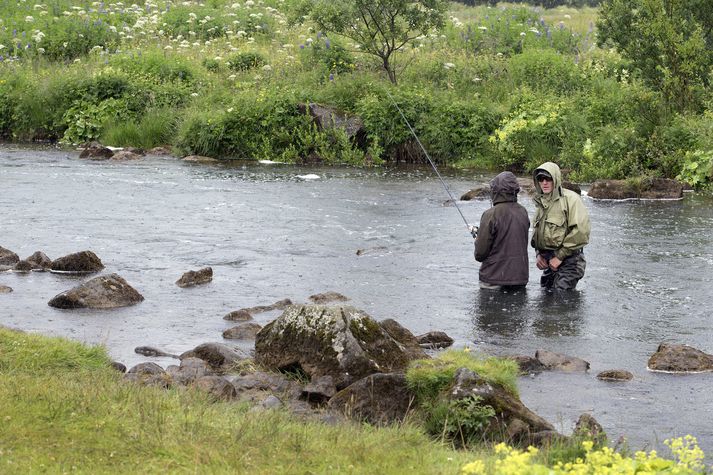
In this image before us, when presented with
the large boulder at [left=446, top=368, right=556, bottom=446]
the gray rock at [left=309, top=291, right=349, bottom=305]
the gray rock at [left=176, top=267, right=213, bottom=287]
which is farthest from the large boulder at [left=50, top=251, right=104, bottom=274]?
the large boulder at [left=446, top=368, right=556, bottom=446]

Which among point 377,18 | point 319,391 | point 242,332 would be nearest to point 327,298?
point 242,332

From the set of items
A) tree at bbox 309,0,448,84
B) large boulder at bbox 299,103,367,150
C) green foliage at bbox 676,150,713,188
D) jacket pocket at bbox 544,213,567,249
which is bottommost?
jacket pocket at bbox 544,213,567,249

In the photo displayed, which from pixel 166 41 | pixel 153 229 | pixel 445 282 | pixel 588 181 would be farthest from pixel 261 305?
pixel 166 41

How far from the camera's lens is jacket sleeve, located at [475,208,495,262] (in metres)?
12.7

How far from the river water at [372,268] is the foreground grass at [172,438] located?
224cm

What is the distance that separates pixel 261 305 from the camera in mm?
12750

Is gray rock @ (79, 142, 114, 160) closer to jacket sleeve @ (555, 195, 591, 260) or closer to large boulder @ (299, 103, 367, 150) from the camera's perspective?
large boulder @ (299, 103, 367, 150)

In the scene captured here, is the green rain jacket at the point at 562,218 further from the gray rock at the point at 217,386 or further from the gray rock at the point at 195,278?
the gray rock at the point at 217,386

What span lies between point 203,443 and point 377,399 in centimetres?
220

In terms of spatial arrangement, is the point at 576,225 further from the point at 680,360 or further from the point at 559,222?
the point at 680,360

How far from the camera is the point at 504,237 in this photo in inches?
503

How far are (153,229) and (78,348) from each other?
7937mm

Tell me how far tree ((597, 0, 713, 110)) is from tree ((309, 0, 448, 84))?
185 inches

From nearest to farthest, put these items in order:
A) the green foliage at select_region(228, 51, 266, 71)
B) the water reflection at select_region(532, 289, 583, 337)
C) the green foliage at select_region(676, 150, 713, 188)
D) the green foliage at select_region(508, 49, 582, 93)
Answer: the water reflection at select_region(532, 289, 583, 337) < the green foliage at select_region(676, 150, 713, 188) < the green foliage at select_region(508, 49, 582, 93) < the green foliage at select_region(228, 51, 266, 71)
